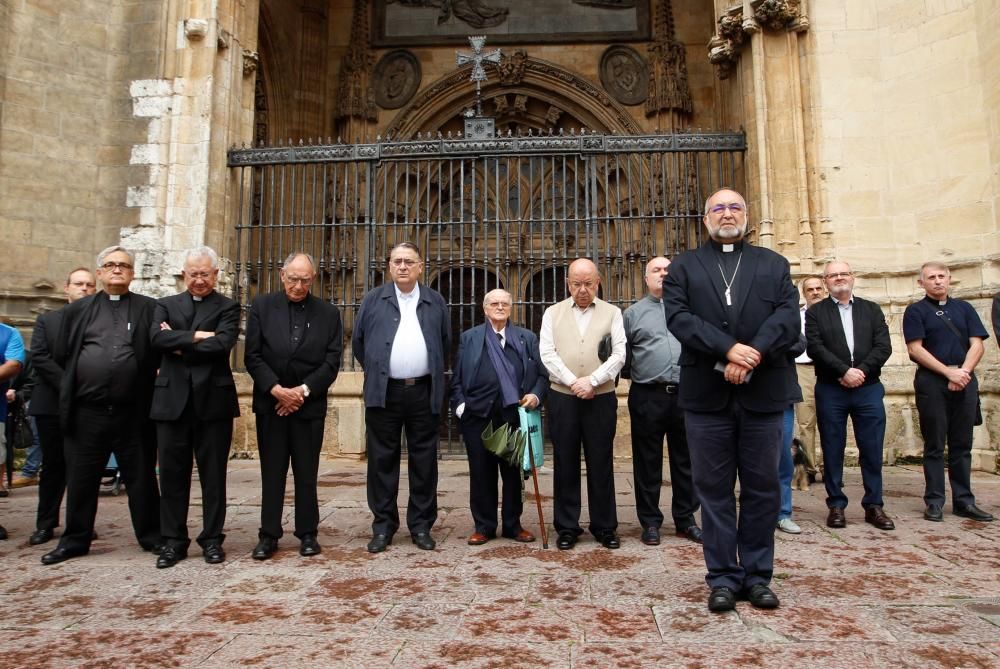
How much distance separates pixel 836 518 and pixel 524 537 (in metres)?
1.95

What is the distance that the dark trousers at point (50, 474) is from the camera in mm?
4324

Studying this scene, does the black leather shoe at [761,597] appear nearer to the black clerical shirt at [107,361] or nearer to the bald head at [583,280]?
the bald head at [583,280]

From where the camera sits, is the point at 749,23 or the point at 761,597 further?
the point at 749,23

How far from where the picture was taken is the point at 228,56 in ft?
28.6

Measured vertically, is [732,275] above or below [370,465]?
above

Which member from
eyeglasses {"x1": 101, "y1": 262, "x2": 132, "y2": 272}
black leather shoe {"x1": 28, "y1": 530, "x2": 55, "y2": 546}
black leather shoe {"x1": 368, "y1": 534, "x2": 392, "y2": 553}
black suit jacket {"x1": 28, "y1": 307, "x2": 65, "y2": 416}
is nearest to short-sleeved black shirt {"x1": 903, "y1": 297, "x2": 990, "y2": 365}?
black leather shoe {"x1": 368, "y1": 534, "x2": 392, "y2": 553}

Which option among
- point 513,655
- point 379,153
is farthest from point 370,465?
point 379,153

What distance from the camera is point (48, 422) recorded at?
4598 millimetres

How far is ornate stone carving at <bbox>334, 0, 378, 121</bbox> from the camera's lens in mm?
13219

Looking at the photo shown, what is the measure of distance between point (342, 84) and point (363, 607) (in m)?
12.1

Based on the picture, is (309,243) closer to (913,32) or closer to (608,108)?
(608,108)

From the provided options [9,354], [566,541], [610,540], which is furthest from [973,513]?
[9,354]

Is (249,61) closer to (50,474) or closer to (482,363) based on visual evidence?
(50,474)

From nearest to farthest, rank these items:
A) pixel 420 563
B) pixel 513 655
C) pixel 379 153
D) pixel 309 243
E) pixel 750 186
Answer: pixel 513 655 → pixel 420 563 → pixel 750 186 → pixel 379 153 → pixel 309 243
